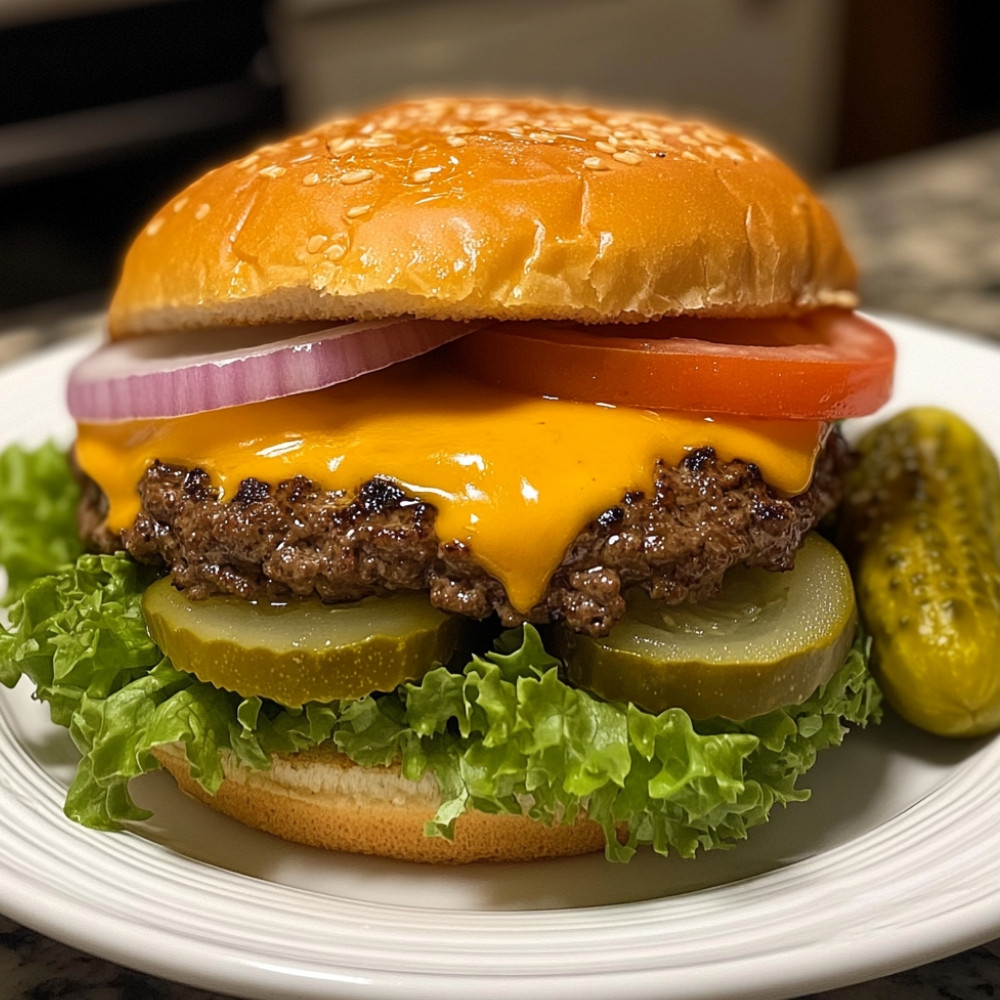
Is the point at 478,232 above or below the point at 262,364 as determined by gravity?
above

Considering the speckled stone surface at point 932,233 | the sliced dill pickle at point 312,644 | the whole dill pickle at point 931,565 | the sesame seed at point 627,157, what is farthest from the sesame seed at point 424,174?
the speckled stone surface at point 932,233

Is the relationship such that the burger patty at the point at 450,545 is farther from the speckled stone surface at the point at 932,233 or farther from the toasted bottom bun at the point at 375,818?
the speckled stone surface at the point at 932,233

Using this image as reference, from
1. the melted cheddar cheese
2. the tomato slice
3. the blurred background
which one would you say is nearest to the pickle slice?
the melted cheddar cheese

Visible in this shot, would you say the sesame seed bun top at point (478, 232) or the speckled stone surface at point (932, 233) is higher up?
the sesame seed bun top at point (478, 232)

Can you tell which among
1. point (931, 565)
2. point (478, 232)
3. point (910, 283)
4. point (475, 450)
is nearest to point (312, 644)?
point (475, 450)

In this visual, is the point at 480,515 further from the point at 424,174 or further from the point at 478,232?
the point at 424,174

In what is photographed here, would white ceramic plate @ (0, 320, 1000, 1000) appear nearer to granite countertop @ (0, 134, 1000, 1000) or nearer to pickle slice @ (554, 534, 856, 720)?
granite countertop @ (0, 134, 1000, 1000)

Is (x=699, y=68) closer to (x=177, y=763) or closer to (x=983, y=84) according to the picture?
(x=983, y=84)
